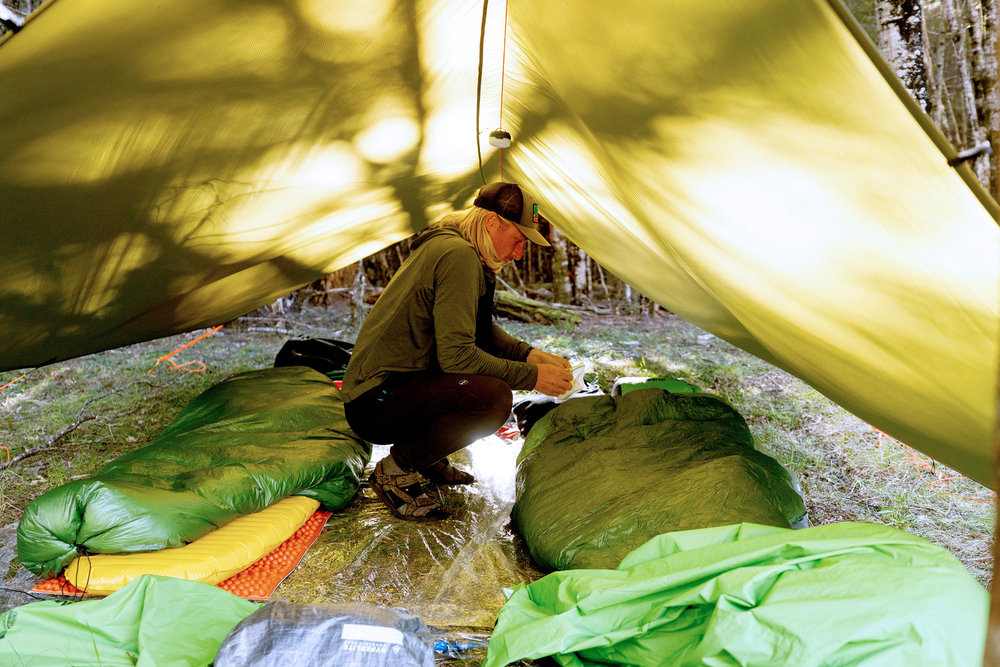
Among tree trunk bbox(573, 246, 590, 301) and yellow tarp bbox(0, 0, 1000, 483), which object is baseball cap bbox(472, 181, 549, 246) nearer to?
yellow tarp bbox(0, 0, 1000, 483)

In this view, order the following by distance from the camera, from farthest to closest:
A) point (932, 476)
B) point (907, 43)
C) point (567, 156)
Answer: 1. point (907, 43)
2. point (932, 476)
3. point (567, 156)

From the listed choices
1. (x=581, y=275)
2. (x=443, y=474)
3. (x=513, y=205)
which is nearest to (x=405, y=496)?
(x=443, y=474)

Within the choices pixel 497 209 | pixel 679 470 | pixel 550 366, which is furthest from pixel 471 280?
pixel 679 470

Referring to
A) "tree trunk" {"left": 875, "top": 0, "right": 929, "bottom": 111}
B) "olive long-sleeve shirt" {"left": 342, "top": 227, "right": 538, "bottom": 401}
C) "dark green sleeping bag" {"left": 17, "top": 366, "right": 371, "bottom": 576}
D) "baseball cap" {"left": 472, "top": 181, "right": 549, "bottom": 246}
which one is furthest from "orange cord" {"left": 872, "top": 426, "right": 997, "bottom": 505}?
"dark green sleeping bag" {"left": 17, "top": 366, "right": 371, "bottom": 576}

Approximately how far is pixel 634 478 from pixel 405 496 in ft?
2.61

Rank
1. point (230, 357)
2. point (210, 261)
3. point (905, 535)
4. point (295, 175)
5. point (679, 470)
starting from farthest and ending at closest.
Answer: point (230, 357)
point (210, 261)
point (295, 175)
point (679, 470)
point (905, 535)

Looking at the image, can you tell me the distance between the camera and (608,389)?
371 centimetres

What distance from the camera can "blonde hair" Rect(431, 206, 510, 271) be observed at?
7.39ft

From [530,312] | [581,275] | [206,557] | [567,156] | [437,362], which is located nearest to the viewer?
[206,557]

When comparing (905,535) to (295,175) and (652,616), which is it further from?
(295,175)

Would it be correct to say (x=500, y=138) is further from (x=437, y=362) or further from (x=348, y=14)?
(x=348, y=14)

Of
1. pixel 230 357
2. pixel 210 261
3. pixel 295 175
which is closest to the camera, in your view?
pixel 295 175

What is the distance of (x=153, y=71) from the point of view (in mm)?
1452

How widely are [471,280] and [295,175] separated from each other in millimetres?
734
